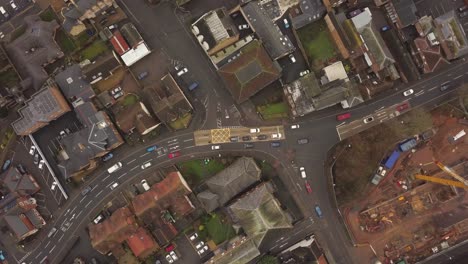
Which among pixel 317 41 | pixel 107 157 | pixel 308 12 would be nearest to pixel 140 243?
pixel 107 157

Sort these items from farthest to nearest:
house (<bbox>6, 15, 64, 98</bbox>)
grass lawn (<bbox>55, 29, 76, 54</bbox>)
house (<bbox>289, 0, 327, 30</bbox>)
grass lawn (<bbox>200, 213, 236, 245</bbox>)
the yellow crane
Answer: grass lawn (<bbox>55, 29, 76, 54</bbox>), grass lawn (<bbox>200, 213, 236, 245</bbox>), house (<bbox>6, 15, 64, 98</bbox>), house (<bbox>289, 0, 327, 30</bbox>), the yellow crane

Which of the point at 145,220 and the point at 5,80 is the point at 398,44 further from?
the point at 5,80

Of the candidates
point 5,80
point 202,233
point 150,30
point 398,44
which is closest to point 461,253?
point 398,44

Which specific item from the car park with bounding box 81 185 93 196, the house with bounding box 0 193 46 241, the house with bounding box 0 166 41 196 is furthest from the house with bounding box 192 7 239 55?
the house with bounding box 0 193 46 241

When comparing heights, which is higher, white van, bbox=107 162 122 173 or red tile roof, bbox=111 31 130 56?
red tile roof, bbox=111 31 130 56

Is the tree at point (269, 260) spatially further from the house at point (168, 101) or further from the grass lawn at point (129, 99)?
the grass lawn at point (129, 99)

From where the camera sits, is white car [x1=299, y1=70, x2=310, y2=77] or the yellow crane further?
white car [x1=299, y1=70, x2=310, y2=77]

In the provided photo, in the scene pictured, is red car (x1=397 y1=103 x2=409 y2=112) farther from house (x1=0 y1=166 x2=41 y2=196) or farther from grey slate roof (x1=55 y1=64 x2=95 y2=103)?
house (x1=0 y1=166 x2=41 y2=196)

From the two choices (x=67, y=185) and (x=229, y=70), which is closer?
(x=229, y=70)
